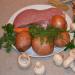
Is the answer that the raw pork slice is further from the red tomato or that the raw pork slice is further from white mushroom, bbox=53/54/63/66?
white mushroom, bbox=53/54/63/66

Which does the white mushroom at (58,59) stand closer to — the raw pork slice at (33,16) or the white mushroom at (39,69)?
the white mushroom at (39,69)

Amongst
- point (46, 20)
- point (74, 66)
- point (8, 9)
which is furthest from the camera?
point (8, 9)

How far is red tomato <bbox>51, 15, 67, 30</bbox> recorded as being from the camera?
0.89m

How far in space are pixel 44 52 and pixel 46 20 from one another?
0.15m

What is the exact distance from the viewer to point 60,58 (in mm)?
836

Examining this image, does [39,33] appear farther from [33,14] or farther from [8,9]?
[8,9]

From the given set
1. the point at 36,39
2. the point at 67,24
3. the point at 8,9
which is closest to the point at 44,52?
the point at 36,39

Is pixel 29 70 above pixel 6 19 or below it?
below

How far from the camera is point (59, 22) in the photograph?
0.89 metres

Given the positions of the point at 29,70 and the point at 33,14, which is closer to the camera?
the point at 29,70

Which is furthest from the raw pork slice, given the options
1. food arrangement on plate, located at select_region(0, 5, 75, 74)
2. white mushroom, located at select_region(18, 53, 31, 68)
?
white mushroom, located at select_region(18, 53, 31, 68)

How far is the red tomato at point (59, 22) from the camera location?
0.89 meters

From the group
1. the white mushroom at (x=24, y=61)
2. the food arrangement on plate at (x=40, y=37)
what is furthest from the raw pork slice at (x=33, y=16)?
the white mushroom at (x=24, y=61)

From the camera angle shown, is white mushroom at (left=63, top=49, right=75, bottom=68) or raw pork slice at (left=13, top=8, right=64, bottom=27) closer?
white mushroom at (left=63, top=49, right=75, bottom=68)
